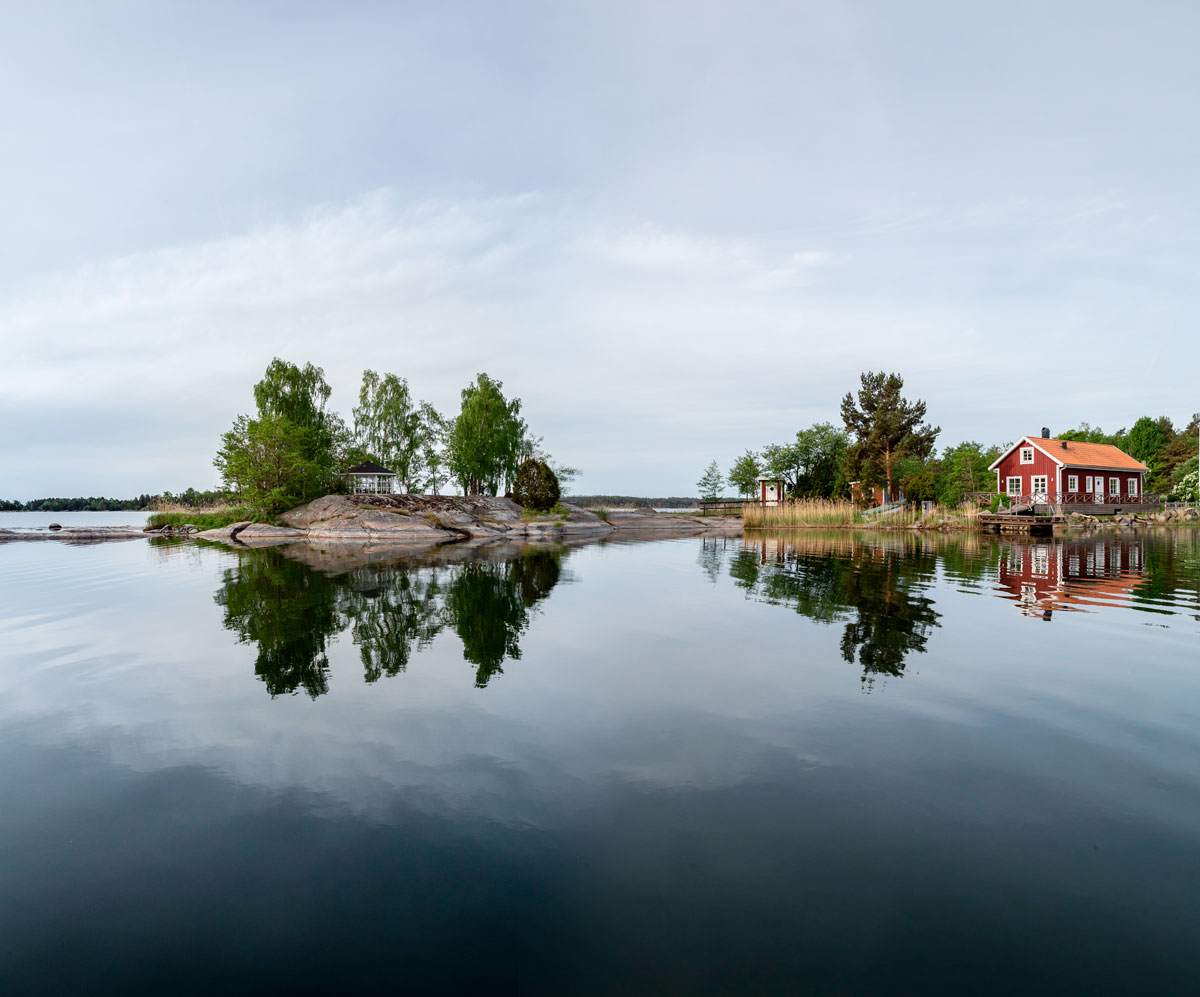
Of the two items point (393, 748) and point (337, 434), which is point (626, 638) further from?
point (337, 434)

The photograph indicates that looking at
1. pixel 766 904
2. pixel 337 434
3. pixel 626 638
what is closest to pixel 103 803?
pixel 766 904

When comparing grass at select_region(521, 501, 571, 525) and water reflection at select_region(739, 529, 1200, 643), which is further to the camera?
grass at select_region(521, 501, 571, 525)

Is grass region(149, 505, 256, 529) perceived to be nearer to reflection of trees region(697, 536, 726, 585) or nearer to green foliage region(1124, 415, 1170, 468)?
reflection of trees region(697, 536, 726, 585)

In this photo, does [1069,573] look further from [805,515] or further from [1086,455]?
[1086,455]

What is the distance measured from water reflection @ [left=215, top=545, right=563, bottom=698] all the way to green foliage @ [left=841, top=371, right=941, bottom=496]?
134 feet

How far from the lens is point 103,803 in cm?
526

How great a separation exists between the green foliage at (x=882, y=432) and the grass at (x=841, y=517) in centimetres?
439

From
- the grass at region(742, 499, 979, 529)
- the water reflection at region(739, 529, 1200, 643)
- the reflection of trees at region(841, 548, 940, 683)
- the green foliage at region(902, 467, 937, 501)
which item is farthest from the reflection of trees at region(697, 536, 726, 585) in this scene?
the green foliage at region(902, 467, 937, 501)

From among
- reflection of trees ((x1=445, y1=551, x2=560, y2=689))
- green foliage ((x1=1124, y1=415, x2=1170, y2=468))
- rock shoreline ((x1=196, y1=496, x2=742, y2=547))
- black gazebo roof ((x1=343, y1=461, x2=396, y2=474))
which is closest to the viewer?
reflection of trees ((x1=445, y1=551, x2=560, y2=689))

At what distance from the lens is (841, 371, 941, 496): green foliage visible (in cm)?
5484

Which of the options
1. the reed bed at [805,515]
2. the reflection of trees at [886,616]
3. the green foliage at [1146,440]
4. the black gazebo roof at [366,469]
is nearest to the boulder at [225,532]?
the black gazebo roof at [366,469]

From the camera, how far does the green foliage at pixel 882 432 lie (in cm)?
5484

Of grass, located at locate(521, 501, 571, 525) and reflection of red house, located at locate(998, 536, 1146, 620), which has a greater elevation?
grass, located at locate(521, 501, 571, 525)

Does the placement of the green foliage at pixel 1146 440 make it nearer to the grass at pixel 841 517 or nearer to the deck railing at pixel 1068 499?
the deck railing at pixel 1068 499
